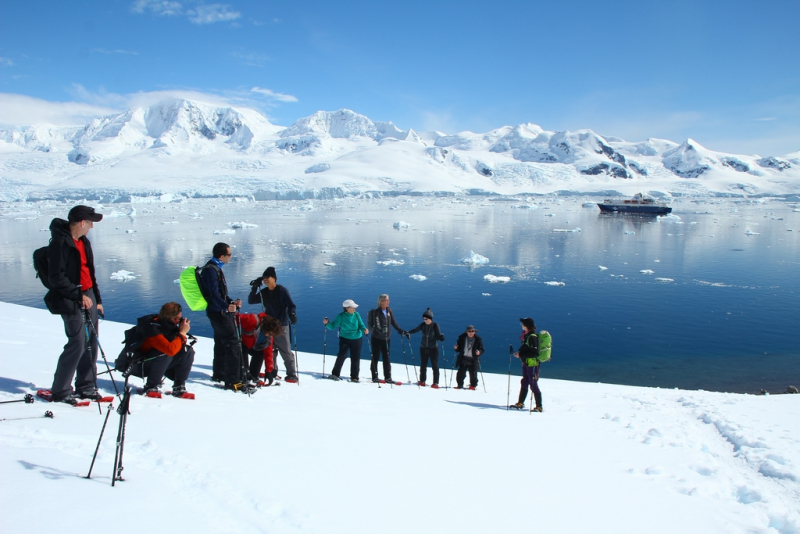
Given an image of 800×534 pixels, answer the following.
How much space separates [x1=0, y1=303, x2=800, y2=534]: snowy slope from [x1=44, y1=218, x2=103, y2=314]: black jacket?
0.90m

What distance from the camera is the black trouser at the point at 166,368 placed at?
4977 millimetres

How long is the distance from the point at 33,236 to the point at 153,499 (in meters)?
44.6

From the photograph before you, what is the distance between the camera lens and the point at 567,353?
14.3 m

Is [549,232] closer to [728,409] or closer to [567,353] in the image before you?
[567,353]

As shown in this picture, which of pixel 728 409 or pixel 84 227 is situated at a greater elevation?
pixel 84 227

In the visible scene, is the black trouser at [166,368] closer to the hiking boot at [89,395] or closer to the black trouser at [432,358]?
the hiking boot at [89,395]

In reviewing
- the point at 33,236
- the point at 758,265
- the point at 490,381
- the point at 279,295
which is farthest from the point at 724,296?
the point at 33,236

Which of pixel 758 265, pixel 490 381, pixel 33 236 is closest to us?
pixel 490 381

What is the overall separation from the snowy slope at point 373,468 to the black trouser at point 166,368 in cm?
34

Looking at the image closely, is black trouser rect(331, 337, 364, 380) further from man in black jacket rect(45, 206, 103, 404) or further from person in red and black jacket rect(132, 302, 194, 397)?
man in black jacket rect(45, 206, 103, 404)

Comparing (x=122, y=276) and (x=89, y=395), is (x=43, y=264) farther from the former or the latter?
(x=122, y=276)

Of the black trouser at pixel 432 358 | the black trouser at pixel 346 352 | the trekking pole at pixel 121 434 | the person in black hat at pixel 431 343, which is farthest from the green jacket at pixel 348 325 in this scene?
the trekking pole at pixel 121 434

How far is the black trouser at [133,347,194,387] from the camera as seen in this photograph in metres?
4.98

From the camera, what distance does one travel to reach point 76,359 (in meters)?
4.33
